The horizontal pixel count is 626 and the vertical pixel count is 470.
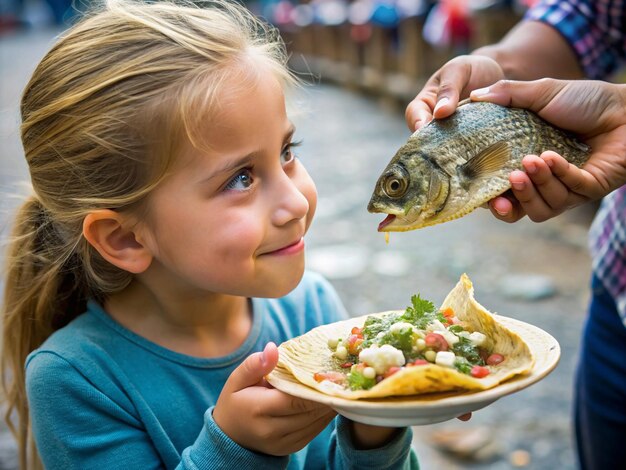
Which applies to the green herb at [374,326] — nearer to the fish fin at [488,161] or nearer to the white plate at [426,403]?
the white plate at [426,403]

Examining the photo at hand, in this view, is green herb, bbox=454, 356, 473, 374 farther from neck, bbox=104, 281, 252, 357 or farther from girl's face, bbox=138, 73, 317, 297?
neck, bbox=104, 281, 252, 357

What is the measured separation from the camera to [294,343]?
1638 millimetres

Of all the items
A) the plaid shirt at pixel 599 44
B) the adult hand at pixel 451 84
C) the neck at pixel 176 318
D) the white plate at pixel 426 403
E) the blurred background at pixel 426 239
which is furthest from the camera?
the blurred background at pixel 426 239

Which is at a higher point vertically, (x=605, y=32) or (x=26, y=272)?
(x=605, y=32)

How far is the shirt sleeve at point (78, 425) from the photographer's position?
179 cm

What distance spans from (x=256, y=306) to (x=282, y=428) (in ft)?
2.09

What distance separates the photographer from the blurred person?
1.75 m

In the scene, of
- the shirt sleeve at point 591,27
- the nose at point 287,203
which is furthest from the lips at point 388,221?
the shirt sleeve at point 591,27

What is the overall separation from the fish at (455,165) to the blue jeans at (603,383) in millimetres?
1061

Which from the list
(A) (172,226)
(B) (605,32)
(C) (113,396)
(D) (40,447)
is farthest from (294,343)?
(B) (605,32)

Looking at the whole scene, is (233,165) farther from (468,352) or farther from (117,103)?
(468,352)

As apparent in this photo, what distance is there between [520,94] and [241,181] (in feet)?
2.25

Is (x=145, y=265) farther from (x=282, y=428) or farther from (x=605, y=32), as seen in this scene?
(x=605, y=32)

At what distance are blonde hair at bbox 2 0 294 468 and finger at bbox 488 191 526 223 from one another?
25.1 inches
